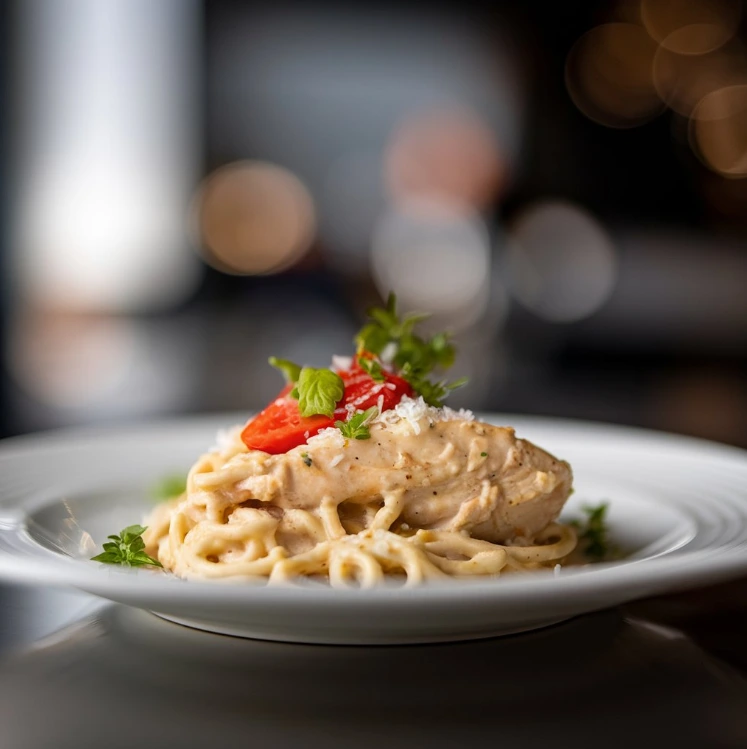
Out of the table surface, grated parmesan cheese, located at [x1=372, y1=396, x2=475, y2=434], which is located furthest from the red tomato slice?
the table surface

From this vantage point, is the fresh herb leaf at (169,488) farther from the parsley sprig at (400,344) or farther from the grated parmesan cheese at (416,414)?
the grated parmesan cheese at (416,414)

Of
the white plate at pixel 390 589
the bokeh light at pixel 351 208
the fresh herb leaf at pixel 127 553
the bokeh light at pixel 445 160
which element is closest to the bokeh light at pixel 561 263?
the bokeh light at pixel 445 160

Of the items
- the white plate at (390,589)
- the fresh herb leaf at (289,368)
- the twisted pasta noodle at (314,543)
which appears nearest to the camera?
the white plate at (390,589)

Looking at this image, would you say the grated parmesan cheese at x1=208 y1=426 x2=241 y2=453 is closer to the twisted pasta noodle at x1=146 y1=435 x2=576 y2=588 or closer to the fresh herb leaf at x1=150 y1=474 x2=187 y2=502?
the twisted pasta noodle at x1=146 y1=435 x2=576 y2=588

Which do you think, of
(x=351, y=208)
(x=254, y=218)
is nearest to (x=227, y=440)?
(x=351, y=208)

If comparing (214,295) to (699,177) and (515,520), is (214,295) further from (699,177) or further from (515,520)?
(515,520)

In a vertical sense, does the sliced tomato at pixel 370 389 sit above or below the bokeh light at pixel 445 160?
below

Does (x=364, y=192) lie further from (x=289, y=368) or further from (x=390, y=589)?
(x=390, y=589)
